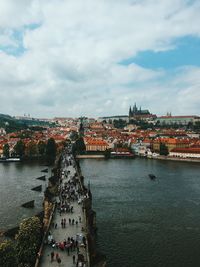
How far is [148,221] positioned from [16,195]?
16.0m

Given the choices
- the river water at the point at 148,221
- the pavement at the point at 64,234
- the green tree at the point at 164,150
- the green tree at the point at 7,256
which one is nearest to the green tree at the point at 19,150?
the green tree at the point at 164,150

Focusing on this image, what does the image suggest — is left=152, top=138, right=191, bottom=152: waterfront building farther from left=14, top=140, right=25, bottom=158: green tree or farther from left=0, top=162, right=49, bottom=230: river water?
left=0, top=162, right=49, bottom=230: river water

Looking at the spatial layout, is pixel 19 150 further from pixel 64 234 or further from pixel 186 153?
pixel 64 234

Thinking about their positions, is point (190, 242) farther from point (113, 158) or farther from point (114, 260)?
point (113, 158)

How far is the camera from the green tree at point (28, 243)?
715 inches

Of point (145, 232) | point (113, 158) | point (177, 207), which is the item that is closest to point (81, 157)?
point (113, 158)

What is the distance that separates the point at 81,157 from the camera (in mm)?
88812

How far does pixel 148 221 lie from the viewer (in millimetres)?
30609

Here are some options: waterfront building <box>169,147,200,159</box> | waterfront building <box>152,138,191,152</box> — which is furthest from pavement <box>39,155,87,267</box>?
waterfront building <box>152,138,191,152</box>

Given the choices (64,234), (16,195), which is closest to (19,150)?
(16,195)

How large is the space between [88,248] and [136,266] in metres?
4.07

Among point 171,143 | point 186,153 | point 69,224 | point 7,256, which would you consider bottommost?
point 69,224

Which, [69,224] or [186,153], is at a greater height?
[186,153]

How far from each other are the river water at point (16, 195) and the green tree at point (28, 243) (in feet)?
31.5
